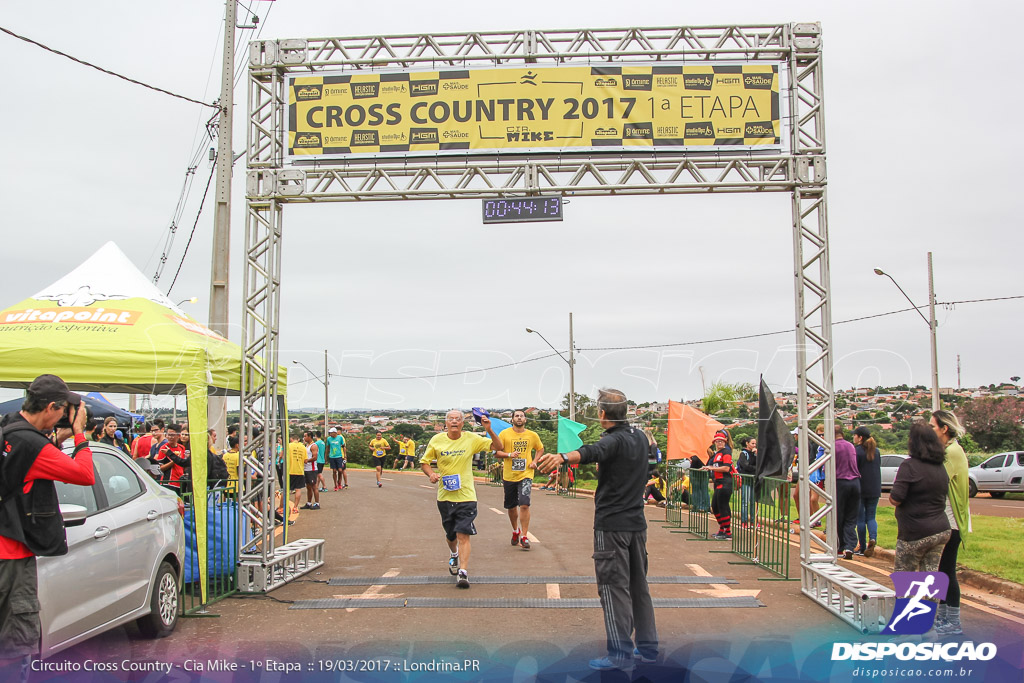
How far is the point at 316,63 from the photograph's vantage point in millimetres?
10164

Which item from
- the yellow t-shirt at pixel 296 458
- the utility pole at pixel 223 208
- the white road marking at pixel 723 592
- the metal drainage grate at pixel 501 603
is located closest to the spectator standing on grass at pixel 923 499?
the metal drainage grate at pixel 501 603

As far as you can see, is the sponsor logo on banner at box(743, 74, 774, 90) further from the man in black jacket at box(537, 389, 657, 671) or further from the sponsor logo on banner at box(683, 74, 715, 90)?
the man in black jacket at box(537, 389, 657, 671)

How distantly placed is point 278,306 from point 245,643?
427 cm

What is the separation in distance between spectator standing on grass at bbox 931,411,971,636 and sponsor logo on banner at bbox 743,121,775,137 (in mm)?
4164

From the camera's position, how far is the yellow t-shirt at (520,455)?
1248 cm

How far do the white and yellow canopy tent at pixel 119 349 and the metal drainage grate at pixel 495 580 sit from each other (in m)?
2.06

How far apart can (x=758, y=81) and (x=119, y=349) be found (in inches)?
313

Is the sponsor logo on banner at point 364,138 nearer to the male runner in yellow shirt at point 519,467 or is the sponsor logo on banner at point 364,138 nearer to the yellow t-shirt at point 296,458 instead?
the male runner in yellow shirt at point 519,467

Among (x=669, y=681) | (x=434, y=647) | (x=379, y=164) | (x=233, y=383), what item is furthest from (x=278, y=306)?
(x=669, y=681)

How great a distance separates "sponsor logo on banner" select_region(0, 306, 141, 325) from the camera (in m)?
9.35

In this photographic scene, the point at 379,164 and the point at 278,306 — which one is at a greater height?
the point at 379,164

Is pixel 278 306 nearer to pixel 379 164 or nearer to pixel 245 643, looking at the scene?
pixel 379 164

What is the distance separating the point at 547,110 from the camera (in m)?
10.3

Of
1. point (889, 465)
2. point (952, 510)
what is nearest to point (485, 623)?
point (952, 510)
